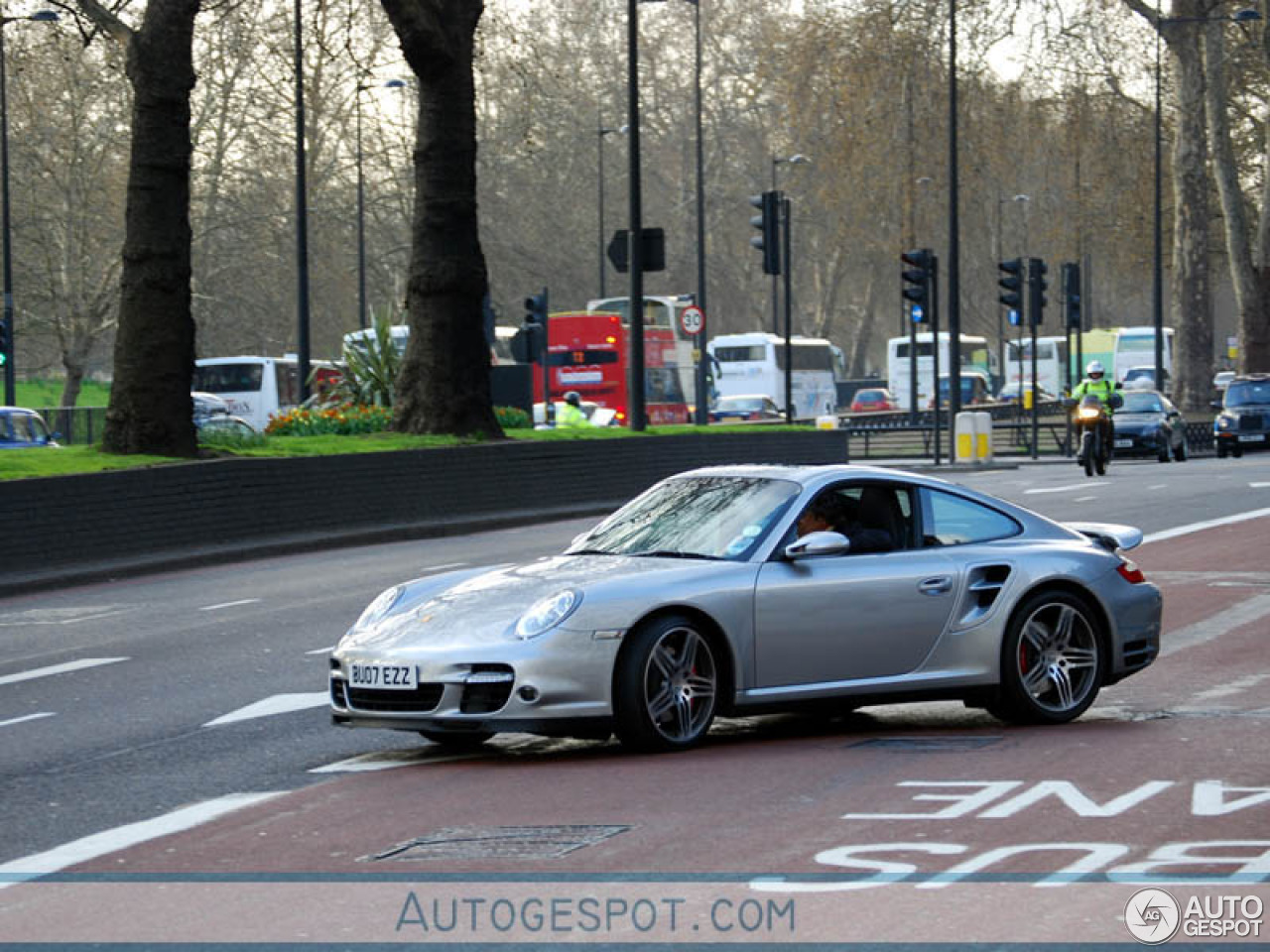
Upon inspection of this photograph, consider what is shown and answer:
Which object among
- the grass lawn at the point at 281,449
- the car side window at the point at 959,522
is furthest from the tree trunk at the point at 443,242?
the car side window at the point at 959,522

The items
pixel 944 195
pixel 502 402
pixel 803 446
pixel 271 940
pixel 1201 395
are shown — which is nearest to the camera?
pixel 271 940

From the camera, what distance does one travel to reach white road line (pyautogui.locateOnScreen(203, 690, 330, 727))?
452 inches

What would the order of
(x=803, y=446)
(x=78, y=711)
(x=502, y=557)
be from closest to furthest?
1. (x=78, y=711)
2. (x=502, y=557)
3. (x=803, y=446)

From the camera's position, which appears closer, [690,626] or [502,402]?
[690,626]

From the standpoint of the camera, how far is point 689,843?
759 centimetres

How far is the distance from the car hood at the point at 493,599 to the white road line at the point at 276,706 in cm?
155

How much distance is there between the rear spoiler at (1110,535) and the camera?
1133 centimetres

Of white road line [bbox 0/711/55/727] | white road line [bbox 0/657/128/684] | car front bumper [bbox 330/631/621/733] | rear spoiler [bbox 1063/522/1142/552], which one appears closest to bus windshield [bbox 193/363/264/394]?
white road line [bbox 0/657/128/684]

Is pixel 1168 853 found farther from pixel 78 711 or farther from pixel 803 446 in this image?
pixel 803 446

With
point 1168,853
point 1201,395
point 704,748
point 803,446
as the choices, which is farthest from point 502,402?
point 1168,853

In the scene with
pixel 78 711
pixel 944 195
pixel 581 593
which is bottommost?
Answer: pixel 78 711

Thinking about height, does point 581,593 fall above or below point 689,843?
above

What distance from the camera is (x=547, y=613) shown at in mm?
9484

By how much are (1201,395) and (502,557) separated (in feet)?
143
